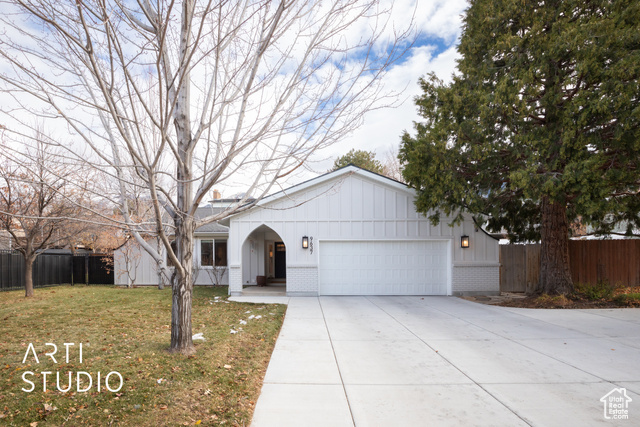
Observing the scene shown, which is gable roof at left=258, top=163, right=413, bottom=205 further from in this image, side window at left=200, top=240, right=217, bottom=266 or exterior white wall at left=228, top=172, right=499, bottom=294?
side window at left=200, top=240, right=217, bottom=266

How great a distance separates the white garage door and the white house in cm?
3

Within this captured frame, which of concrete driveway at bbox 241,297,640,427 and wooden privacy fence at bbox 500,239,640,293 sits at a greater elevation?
wooden privacy fence at bbox 500,239,640,293

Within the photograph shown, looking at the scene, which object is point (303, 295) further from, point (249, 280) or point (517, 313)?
point (517, 313)

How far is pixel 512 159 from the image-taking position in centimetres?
1008

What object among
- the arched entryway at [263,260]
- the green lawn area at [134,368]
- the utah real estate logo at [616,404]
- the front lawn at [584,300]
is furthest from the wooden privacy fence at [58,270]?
the utah real estate logo at [616,404]

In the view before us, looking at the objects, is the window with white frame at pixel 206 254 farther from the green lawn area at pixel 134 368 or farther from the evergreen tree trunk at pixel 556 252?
the evergreen tree trunk at pixel 556 252

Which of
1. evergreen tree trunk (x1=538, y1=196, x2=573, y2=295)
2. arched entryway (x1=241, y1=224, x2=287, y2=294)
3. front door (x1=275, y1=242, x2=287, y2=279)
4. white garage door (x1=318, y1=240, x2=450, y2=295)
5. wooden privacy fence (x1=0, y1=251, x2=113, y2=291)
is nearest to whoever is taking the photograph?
evergreen tree trunk (x1=538, y1=196, x2=573, y2=295)

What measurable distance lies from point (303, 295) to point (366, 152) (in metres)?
19.1

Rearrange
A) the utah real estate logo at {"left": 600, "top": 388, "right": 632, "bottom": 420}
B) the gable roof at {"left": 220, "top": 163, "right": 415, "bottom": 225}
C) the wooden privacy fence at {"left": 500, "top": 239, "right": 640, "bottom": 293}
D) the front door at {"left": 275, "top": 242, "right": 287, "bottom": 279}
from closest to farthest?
1. the utah real estate logo at {"left": 600, "top": 388, "right": 632, "bottom": 420}
2. the gable roof at {"left": 220, "top": 163, "right": 415, "bottom": 225}
3. the wooden privacy fence at {"left": 500, "top": 239, "right": 640, "bottom": 293}
4. the front door at {"left": 275, "top": 242, "right": 287, "bottom": 279}

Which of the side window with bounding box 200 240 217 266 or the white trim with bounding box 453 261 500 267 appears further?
the side window with bounding box 200 240 217 266

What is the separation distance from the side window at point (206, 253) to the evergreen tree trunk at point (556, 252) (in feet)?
42.1

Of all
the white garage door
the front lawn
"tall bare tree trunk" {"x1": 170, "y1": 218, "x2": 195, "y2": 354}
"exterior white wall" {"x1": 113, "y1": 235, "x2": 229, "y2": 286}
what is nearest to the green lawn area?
"tall bare tree trunk" {"x1": 170, "y1": 218, "x2": 195, "y2": 354}

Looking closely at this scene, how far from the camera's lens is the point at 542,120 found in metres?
9.88

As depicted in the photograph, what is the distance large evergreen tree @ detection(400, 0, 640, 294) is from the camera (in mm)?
8320
